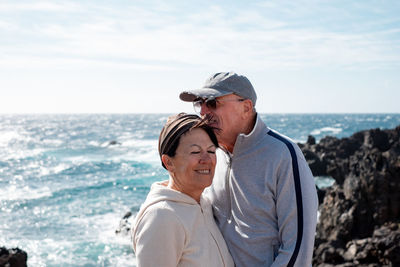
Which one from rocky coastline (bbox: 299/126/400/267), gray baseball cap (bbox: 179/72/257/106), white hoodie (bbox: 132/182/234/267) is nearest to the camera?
white hoodie (bbox: 132/182/234/267)

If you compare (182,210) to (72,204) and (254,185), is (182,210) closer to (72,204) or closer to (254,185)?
(254,185)

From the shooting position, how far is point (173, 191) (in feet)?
7.75

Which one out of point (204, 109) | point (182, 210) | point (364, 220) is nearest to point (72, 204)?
point (364, 220)

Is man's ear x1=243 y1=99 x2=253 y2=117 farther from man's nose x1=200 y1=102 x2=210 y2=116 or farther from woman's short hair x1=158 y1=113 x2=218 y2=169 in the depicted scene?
woman's short hair x1=158 y1=113 x2=218 y2=169

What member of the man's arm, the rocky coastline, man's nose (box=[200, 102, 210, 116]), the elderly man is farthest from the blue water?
the man's arm

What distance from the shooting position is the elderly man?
2574mm

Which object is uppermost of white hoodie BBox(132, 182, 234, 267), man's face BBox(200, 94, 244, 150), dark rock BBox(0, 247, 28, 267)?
man's face BBox(200, 94, 244, 150)

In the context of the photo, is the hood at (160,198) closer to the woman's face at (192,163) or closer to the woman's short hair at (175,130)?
the woman's face at (192,163)

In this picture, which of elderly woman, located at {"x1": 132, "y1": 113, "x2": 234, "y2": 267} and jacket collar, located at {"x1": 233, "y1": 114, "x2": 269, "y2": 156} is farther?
jacket collar, located at {"x1": 233, "y1": 114, "x2": 269, "y2": 156}

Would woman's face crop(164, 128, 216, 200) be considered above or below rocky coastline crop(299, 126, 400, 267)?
above

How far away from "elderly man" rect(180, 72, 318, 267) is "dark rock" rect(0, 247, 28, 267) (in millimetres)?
6248

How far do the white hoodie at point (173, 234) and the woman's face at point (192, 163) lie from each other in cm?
9

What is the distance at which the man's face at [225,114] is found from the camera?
286cm

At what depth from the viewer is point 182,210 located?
91.6 inches
